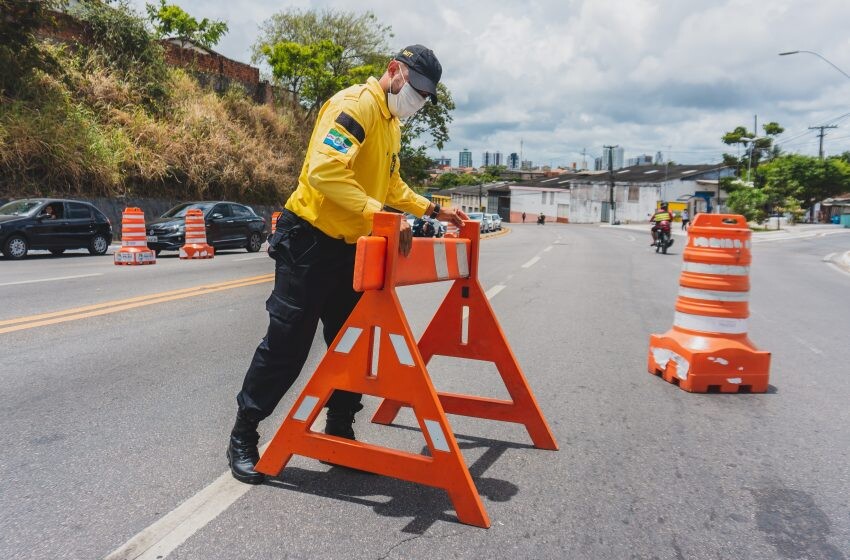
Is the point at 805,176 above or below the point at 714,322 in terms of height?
above

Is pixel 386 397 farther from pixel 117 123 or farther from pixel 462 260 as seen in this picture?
pixel 117 123

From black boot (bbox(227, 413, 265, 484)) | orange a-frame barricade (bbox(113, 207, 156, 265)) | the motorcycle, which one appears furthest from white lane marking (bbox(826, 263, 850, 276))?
black boot (bbox(227, 413, 265, 484))

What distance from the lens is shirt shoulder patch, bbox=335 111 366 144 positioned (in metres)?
2.94

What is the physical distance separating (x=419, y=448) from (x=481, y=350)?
25.7 inches

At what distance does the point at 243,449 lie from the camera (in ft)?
10.8

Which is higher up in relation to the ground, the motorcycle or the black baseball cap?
the black baseball cap

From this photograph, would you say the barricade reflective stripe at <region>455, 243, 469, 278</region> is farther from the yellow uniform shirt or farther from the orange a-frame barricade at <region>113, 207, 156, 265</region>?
the orange a-frame barricade at <region>113, 207, 156, 265</region>

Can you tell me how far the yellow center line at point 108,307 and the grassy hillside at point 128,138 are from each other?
46.3 feet

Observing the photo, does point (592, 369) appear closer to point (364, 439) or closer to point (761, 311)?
point (364, 439)

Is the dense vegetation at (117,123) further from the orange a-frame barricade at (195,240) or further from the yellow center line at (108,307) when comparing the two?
the yellow center line at (108,307)

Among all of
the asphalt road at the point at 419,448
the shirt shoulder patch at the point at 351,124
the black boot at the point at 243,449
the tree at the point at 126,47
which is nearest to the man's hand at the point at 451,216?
the shirt shoulder patch at the point at 351,124

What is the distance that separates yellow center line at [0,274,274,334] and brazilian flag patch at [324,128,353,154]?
5292 millimetres

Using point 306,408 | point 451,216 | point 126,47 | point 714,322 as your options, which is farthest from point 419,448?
point 126,47

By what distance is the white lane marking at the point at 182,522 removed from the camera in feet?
8.38
